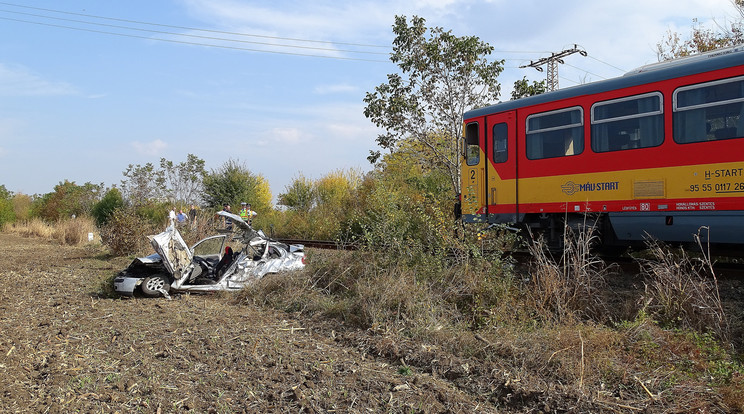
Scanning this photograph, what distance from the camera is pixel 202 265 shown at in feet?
32.4

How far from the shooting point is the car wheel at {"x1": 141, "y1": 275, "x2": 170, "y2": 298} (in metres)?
9.02

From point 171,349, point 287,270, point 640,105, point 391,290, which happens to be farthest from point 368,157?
point 171,349

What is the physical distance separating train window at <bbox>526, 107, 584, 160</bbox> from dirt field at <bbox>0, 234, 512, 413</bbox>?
18.4 feet

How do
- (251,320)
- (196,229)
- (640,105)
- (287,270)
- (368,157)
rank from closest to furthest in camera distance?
(251,320) < (640,105) < (287,270) < (196,229) < (368,157)

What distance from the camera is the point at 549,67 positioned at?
34.4m

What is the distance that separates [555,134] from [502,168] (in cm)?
137

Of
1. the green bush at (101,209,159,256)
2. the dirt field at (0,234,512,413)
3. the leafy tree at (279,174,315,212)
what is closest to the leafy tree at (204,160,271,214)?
the leafy tree at (279,174,315,212)

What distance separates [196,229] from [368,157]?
237 inches

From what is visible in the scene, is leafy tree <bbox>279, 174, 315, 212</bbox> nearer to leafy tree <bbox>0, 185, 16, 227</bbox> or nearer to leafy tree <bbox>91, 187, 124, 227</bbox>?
leafy tree <bbox>91, 187, 124, 227</bbox>

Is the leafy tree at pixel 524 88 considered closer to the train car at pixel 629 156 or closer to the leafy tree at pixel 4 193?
the train car at pixel 629 156

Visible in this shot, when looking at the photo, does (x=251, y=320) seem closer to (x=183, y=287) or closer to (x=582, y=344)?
(x=183, y=287)

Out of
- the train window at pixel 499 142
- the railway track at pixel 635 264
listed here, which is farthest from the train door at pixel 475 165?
the railway track at pixel 635 264

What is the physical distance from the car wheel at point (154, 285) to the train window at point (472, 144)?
6522 millimetres

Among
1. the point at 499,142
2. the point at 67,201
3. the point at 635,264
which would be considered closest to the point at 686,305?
the point at 635,264
